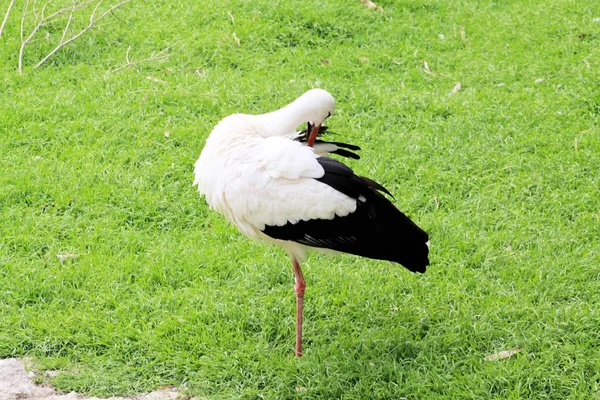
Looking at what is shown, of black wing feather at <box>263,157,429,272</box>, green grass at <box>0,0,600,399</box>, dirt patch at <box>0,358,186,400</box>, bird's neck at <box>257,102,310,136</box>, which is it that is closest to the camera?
dirt patch at <box>0,358,186,400</box>

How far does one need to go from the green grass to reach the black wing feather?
A: 532mm

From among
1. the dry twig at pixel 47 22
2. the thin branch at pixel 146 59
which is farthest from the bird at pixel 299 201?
the dry twig at pixel 47 22

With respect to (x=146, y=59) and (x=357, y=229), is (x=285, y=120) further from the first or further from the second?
(x=146, y=59)

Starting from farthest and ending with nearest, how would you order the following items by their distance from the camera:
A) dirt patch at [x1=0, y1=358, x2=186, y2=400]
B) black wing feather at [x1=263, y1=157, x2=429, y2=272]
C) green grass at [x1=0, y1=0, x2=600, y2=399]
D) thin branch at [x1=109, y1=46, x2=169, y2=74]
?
thin branch at [x1=109, y1=46, x2=169, y2=74] → green grass at [x1=0, y1=0, x2=600, y2=399] → black wing feather at [x1=263, y1=157, x2=429, y2=272] → dirt patch at [x1=0, y1=358, x2=186, y2=400]

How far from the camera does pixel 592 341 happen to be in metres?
4.18

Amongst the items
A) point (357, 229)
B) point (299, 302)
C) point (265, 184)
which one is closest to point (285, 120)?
point (265, 184)

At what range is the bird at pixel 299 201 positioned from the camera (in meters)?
4.01

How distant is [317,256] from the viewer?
504 centimetres

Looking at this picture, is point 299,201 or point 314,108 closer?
point 299,201

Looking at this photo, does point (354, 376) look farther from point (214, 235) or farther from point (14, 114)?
point (14, 114)

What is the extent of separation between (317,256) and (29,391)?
186cm

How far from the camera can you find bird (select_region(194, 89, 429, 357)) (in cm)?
401

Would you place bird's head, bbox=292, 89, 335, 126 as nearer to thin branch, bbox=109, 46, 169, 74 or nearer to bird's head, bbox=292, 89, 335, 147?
bird's head, bbox=292, 89, 335, 147

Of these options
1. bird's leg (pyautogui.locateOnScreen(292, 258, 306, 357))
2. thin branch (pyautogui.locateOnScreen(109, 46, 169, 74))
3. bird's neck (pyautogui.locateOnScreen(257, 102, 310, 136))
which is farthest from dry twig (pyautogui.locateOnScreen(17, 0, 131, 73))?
bird's leg (pyautogui.locateOnScreen(292, 258, 306, 357))
